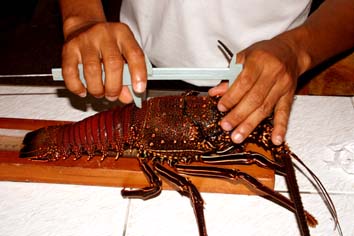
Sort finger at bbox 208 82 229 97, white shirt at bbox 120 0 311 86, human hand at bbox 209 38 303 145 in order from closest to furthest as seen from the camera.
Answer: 1. human hand at bbox 209 38 303 145
2. finger at bbox 208 82 229 97
3. white shirt at bbox 120 0 311 86

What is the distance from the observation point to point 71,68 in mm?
1327

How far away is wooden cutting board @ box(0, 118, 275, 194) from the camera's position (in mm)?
1595

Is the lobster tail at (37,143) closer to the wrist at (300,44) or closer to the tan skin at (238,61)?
the tan skin at (238,61)

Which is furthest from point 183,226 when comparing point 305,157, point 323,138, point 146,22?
point 146,22

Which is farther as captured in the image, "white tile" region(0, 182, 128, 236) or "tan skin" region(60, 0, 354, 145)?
"white tile" region(0, 182, 128, 236)

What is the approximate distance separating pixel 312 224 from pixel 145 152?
0.62m

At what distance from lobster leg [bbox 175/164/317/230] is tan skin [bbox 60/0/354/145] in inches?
6.7

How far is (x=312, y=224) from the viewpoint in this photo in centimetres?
150

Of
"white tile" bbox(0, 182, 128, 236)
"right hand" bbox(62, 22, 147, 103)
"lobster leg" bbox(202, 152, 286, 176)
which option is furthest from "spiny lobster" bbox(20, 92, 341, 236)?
"right hand" bbox(62, 22, 147, 103)

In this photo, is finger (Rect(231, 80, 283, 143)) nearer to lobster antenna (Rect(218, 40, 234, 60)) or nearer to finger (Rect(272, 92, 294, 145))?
finger (Rect(272, 92, 294, 145))

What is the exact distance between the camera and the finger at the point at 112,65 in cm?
131

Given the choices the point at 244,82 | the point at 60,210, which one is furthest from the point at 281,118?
the point at 60,210

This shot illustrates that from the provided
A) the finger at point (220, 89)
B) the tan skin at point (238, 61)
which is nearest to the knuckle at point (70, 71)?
the tan skin at point (238, 61)

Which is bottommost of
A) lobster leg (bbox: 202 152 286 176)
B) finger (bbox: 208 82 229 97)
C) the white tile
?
the white tile
